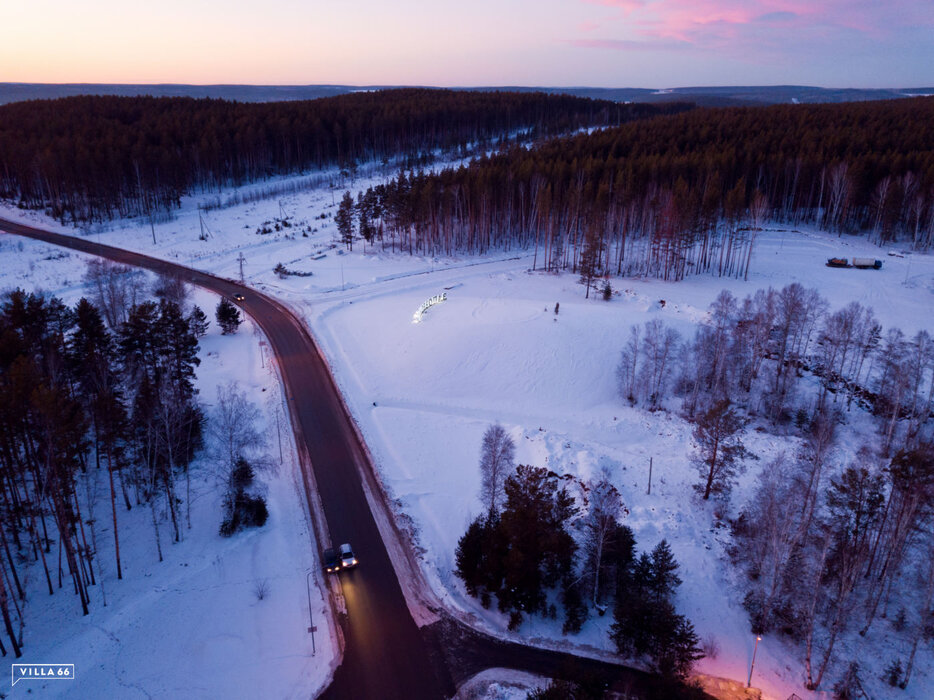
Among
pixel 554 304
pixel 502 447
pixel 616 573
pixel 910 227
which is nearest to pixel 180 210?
pixel 554 304

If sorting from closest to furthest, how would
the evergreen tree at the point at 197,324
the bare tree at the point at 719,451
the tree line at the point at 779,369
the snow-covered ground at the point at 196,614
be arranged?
the snow-covered ground at the point at 196,614 → the bare tree at the point at 719,451 → the tree line at the point at 779,369 → the evergreen tree at the point at 197,324

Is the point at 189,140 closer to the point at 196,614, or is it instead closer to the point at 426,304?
the point at 426,304

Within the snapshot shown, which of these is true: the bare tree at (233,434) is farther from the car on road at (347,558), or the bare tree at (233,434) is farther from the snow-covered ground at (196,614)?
the car on road at (347,558)

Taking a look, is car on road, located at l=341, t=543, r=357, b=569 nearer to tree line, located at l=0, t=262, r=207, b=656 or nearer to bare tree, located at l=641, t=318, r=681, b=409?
tree line, located at l=0, t=262, r=207, b=656

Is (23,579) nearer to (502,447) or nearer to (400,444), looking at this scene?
(400,444)

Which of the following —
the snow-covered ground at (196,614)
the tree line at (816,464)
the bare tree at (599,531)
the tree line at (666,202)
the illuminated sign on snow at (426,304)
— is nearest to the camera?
the snow-covered ground at (196,614)

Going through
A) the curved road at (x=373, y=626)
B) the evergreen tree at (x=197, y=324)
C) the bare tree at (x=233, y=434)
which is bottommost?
the curved road at (x=373, y=626)

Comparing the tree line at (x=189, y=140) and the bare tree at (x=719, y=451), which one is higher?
the tree line at (x=189, y=140)

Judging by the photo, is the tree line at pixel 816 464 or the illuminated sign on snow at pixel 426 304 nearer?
the tree line at pixel 816 464

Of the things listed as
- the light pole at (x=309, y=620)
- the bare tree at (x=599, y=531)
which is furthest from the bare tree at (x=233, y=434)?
the bare tree at (x=599, y=531)
